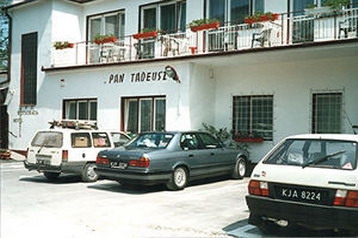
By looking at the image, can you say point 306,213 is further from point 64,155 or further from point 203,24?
point 203,24

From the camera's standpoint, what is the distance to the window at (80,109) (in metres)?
19.3

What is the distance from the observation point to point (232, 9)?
662 inches

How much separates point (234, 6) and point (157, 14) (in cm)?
362

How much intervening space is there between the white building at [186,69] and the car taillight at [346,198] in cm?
722

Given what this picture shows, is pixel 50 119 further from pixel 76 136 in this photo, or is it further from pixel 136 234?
pixel 136 234

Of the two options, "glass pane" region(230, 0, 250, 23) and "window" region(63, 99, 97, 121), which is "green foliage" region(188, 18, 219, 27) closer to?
"glass pane" region(230, 0, 250, 23)

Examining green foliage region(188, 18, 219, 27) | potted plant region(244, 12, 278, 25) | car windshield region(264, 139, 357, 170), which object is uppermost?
green foliage region(188, 18, 219, 27)

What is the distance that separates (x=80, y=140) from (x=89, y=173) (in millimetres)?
977

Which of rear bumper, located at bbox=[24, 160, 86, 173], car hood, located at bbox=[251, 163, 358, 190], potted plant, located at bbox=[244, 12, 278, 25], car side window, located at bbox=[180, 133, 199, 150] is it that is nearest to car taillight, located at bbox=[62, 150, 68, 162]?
rear bumper, located at bbox=[24, 160, 86, 173]

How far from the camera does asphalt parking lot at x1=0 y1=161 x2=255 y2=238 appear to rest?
23.7ft

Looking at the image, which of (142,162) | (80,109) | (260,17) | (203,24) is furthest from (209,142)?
(80,109)

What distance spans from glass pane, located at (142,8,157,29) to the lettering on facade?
2.75m

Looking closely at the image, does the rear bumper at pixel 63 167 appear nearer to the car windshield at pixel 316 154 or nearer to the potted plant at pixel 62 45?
the car windshield at pixel 316 154

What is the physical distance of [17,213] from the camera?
830 centimetres
